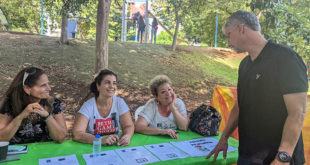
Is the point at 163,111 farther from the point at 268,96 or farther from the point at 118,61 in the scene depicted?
the point at 118,61

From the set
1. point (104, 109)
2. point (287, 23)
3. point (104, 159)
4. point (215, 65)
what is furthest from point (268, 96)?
point (215, 65)

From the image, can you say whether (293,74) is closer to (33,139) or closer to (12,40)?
(33,139)

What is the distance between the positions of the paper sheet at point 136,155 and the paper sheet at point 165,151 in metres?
0.06

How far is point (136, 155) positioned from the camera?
2006 mm

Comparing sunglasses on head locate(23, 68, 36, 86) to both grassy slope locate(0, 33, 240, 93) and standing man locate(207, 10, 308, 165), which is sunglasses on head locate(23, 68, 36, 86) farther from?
grassy slope locate(0, 33, 240, 93)

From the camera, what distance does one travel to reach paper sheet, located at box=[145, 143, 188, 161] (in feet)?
6.53

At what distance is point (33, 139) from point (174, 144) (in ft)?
4.64

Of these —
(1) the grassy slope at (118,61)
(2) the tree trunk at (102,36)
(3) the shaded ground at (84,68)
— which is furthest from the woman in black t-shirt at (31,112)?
(1) the grassy slope at (118,61)

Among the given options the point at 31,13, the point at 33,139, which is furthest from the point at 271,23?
the point at 31,13

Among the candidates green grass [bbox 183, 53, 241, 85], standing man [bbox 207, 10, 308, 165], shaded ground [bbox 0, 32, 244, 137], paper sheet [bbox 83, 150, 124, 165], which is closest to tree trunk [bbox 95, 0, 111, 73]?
shaded ground [bbox 0, 32, 244, 137]

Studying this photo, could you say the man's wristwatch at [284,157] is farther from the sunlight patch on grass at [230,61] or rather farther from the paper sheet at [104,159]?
Result: the sunlight patch on grass at [230,61]

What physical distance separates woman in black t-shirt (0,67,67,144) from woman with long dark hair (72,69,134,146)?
24 centimetres

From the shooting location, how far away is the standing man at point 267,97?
1382 millimetres

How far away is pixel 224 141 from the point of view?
78.7 inches
